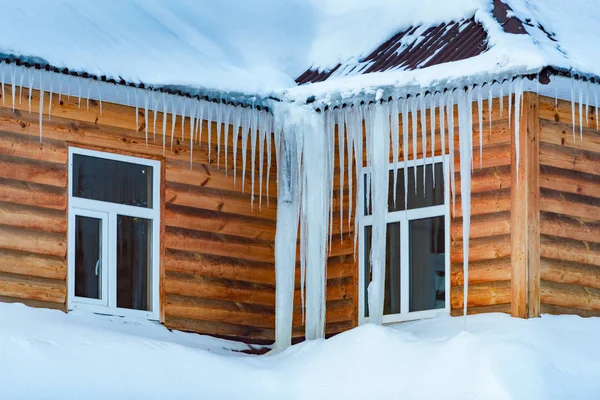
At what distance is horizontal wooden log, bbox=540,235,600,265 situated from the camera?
1378 cm

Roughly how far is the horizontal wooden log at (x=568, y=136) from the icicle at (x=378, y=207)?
51.9 inches

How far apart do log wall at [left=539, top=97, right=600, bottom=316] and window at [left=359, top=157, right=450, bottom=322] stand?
2.85 feet

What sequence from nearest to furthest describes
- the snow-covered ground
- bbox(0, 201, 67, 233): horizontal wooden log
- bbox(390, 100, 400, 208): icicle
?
the snow-covered ground, bbox(0, 201, 67, 233): horizontal wooden log, bbox(390, 100, 400, 208): icicle

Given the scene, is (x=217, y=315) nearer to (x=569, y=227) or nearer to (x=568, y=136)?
(x=569, y=227)

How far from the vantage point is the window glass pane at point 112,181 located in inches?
554

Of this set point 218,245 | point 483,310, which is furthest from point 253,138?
point 483,310

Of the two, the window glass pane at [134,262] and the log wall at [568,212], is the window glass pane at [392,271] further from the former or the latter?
the window glass pane at [134,262]

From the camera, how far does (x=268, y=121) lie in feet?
48.2

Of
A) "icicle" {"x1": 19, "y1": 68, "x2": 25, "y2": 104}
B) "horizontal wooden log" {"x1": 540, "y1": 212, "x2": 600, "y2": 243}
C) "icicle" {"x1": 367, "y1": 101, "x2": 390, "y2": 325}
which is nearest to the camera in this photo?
"icicle" {"x1": 19, "y1": 68, "x2": 25, "y2": 104}

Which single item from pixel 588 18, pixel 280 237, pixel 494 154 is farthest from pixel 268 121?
pixel 588 18

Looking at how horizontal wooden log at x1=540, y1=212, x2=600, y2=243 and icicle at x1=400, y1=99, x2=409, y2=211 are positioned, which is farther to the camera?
icicle at x1=400, y1=99, x2=409, y2=211

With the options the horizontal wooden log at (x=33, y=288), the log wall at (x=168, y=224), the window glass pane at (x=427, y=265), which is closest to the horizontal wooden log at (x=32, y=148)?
the log wall at (x=168, y=224)

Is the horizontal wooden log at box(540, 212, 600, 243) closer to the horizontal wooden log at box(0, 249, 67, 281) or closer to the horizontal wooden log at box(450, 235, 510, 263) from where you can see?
the horizontal wooden log at box(450, 235, 510, 263)

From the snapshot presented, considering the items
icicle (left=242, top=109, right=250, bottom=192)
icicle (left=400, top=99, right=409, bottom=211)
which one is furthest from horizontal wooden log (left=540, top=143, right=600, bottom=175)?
icicle (left=242, top=109, right=250, bottom=192)
